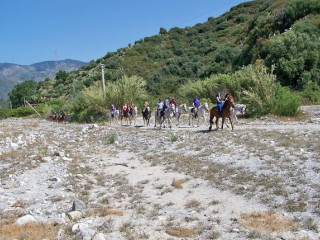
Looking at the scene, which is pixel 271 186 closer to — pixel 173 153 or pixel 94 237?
pixel 94 237

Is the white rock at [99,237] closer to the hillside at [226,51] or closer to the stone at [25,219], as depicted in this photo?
the stone at [25,219]

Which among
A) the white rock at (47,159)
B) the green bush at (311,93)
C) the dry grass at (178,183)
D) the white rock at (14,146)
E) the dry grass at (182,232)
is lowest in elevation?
the dry grass at (182,232)

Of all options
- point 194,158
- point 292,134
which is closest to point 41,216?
point 194,158

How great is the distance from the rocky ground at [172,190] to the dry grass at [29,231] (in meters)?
0.02

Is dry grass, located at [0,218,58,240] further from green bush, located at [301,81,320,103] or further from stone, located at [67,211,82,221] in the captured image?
green bush, located at [301,81,320,103]

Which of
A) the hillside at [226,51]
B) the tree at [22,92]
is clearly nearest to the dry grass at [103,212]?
the hillside at [226,51]

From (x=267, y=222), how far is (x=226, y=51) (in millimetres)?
50929

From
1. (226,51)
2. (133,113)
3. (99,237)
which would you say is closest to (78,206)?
(99,237)

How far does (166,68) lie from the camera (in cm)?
6444

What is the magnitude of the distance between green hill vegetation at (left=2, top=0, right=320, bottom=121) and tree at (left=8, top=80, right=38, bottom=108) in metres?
2.55

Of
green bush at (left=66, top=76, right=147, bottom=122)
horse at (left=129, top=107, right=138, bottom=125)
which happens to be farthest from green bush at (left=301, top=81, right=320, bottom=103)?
green bush at (left=66, top=76, right=147, bottom=122)

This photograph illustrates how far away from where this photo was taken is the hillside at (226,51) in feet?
96.2

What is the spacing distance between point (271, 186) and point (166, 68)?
57.6 meters

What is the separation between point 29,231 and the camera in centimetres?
600
